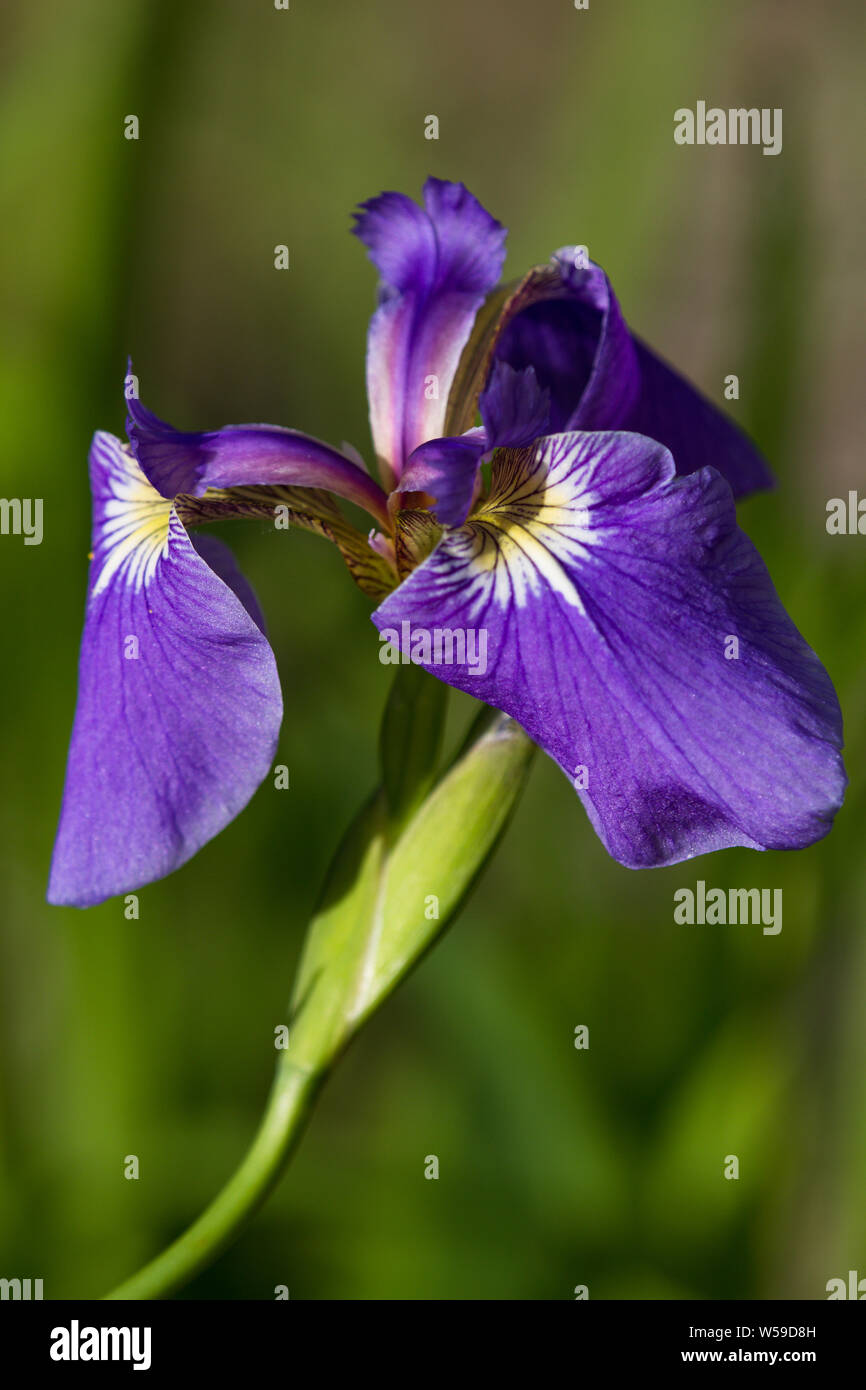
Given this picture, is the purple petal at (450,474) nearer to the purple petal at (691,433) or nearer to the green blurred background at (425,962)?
the purple petal at (691,433)

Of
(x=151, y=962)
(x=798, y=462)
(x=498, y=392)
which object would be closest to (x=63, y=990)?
(x=151, y=962)

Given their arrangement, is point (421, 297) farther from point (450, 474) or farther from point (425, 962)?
point (425, 962)

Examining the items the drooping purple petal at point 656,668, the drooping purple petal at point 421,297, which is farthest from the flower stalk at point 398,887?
the drooping purple petal at point 421,297

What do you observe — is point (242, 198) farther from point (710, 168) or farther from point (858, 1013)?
point (858, 1013)

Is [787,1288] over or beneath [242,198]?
beneath

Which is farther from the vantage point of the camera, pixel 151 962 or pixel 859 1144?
pixel 151 962

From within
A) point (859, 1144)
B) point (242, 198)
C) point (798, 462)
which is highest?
point (242, 198)

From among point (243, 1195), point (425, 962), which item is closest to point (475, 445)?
point (243, 1195)
